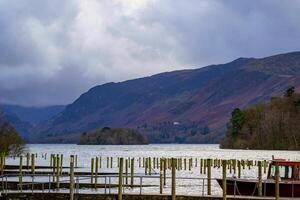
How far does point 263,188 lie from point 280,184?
1.31 m

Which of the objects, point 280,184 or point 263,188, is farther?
point 263,188

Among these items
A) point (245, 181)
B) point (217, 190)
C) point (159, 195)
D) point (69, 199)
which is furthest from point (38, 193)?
point (217, 190)

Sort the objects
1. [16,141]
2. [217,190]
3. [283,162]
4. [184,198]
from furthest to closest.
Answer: [16,141]
[217,190]
[283,162]
[184,198]

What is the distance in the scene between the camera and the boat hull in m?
49.1

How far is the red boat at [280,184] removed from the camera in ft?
161

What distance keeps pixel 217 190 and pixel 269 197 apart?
2260cm

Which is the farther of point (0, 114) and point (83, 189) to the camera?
point (0, 114)

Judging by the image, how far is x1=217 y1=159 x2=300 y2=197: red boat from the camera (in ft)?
161

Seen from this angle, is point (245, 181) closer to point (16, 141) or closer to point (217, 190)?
point (217, 190)

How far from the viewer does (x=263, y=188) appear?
49.7 m

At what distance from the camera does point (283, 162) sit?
4994 centimetres

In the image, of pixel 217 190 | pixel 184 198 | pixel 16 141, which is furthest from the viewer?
pixel 16 141

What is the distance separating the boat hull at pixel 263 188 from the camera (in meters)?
49.1

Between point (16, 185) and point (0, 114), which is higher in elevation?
point (0, 114)
